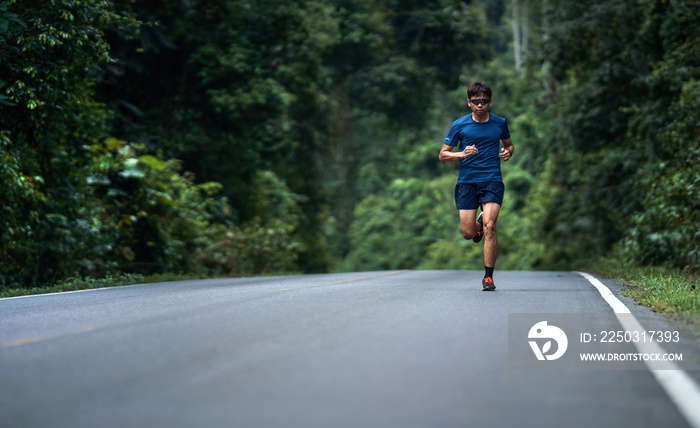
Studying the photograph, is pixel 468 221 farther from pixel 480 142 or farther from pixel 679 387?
pixel 679 387

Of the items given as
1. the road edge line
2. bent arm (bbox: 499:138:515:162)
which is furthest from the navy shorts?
the road edge line

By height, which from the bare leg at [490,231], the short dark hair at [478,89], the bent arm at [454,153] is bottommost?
the bare leg at [490,231]

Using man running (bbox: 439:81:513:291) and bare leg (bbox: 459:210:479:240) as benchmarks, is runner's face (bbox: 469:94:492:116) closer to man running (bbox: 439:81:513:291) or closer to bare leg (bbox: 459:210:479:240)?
man running (bbox: 439:81:513:291)

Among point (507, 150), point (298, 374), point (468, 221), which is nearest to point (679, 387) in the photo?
point (298, 374)

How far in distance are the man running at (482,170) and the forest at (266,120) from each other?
531 cm

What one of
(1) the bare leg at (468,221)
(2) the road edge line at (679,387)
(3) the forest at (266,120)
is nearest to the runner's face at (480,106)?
(1) the bare leg at (468,221)

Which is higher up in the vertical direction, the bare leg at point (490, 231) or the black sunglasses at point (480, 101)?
the black sunglasses at point (480, 101)

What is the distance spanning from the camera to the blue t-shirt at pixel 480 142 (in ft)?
35.7

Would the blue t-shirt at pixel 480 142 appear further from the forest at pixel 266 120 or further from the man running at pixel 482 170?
the forest at pixel 266 120

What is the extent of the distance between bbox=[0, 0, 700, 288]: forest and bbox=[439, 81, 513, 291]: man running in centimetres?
531

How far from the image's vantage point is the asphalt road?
4.64 metres

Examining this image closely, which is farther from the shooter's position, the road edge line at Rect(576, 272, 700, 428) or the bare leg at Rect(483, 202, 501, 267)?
the bare leg at Rect(483, 202, 501, 267)

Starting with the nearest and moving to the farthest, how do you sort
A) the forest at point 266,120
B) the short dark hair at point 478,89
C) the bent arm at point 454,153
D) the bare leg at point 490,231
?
the short dark hair at point 478,89 < the bent arm at point 454,153 < the bare leg at point 490,231 < the forest at point 266,120

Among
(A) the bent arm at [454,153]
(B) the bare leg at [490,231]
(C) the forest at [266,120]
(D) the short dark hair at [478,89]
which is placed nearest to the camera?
(D) the short dark hair at [478,89]
